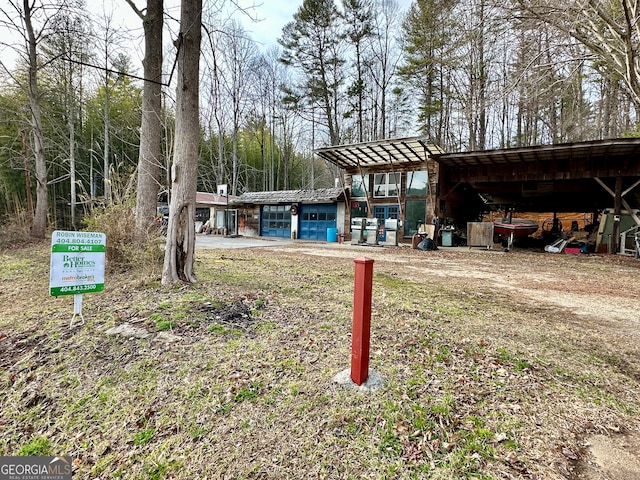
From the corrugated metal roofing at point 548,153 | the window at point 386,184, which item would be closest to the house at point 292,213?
the window at point 386,184

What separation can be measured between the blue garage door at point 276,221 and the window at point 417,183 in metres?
7.02

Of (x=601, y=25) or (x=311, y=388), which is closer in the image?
(x=311, y=388)

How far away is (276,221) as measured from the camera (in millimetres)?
18219

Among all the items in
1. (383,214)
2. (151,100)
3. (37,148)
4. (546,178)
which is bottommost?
(383,214)

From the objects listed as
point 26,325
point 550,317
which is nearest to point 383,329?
point 550,317

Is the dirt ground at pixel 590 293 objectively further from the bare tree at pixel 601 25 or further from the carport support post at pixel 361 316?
the bare tree at pixel 601 25

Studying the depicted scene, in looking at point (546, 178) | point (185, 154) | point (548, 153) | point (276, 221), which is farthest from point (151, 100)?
point (546, 178)

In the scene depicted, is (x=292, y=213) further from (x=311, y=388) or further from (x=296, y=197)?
(x=311, y=388)

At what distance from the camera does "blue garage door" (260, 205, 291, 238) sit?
1777cm

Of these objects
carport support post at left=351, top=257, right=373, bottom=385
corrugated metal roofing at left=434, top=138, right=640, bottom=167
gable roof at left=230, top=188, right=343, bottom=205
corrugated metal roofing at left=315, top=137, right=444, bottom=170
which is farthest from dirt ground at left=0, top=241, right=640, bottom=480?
gable roof at left=230, top=188, right=343, bottom=205

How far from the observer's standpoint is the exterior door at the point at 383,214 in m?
13.7

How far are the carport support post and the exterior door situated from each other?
11.9 metres

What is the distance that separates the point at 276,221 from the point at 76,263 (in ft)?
50.9

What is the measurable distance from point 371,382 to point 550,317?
9.34ft
